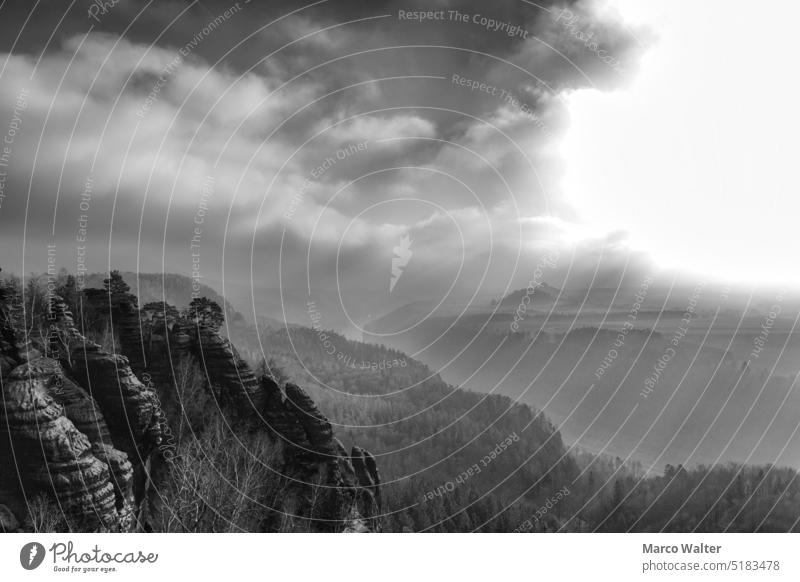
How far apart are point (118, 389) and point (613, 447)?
Result: 7411 centimetres

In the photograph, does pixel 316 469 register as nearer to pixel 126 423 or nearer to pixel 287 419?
pixel 287 419

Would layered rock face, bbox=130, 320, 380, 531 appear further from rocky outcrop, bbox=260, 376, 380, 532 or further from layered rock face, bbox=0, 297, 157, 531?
layered rock face, bbox=0, 297, 157, 531

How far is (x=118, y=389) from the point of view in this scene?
64.3ft

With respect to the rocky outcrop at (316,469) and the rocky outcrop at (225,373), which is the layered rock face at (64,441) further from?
the rocky outcrop at (316,469)

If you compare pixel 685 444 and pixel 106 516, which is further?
pixel 685 444

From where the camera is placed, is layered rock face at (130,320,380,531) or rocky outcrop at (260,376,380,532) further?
layered rock face at (130,320,380,531)

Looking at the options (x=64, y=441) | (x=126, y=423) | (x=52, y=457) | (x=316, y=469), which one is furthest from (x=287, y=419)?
(x=52, y=457)

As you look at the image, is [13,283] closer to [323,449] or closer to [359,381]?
[323,449]
